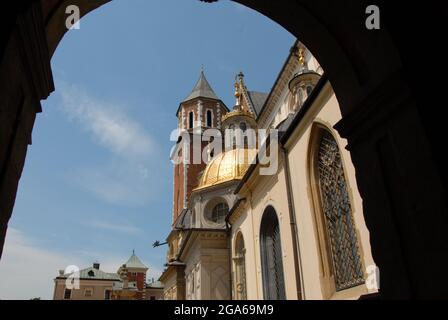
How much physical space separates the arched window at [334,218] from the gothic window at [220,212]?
50.7 ft

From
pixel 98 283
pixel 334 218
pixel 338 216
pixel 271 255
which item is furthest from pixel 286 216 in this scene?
pixel 98 283

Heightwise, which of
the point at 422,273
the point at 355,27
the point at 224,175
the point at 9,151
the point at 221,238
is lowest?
the point at 422,273

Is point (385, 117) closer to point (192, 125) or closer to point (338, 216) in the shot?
point (338, 216)

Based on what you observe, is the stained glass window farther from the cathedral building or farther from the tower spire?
the tower spire

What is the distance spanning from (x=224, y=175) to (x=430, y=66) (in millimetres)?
22395

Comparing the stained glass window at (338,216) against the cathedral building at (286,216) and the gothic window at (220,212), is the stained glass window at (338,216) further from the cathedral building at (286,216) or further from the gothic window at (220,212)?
the gothic window at (220,212)

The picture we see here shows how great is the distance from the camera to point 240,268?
18328 mm

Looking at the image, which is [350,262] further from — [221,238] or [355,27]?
[221,238]

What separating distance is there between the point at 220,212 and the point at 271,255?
11.4 meters

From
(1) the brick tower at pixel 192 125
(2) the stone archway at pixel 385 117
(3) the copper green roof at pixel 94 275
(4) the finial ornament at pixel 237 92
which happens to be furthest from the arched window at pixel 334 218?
(3) the copper green roof at pixel 94 275

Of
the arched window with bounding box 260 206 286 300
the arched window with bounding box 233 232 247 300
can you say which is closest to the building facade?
the arched window with bounding box 233 232 247 300
